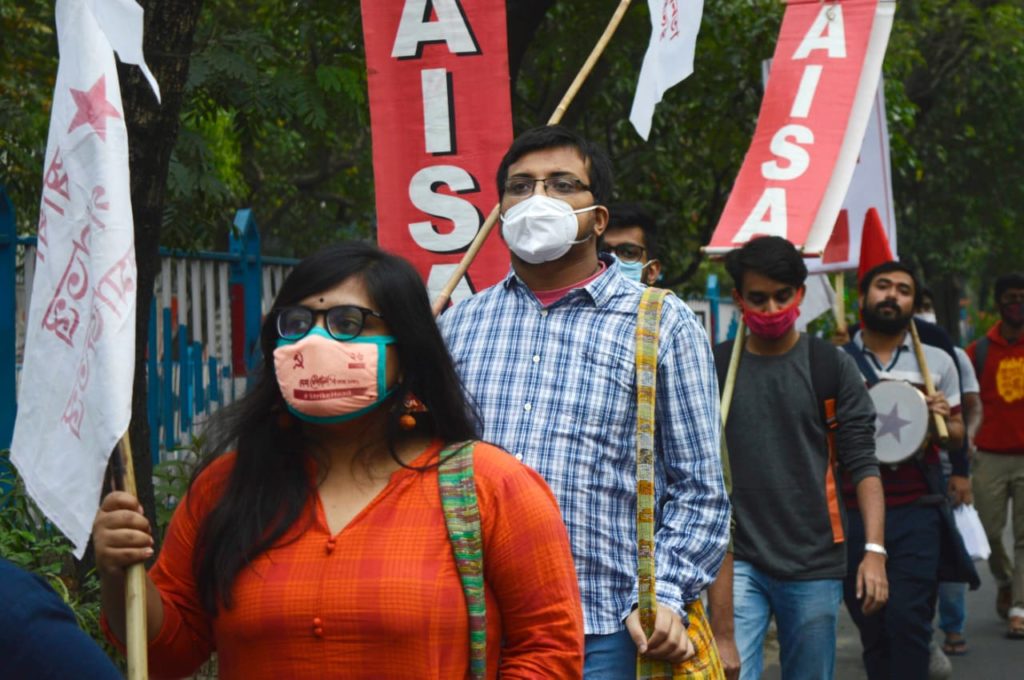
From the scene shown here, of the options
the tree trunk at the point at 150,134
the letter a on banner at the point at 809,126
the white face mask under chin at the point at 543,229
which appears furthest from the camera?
the letter a on banner at the point at 809,126

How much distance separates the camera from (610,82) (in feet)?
39.1

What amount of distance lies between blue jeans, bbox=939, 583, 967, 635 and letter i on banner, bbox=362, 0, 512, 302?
13.1ft

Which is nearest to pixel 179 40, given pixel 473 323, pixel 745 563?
pixel 473 323

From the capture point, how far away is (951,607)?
26.7 feet

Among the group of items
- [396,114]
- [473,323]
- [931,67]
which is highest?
[931,67]

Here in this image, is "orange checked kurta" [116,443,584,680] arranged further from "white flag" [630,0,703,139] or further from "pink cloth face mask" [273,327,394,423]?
"white flag" [630,0,703,139]

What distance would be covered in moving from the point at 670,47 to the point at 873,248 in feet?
8.86

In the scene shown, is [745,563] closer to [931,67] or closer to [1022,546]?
[1022,546]

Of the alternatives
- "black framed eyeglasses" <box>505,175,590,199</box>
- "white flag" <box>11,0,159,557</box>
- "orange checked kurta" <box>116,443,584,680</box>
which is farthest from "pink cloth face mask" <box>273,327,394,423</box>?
"black framed eyeglasses" <box>505,175,590,199</box>

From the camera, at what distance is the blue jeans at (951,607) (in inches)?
318

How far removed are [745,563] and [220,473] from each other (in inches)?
110

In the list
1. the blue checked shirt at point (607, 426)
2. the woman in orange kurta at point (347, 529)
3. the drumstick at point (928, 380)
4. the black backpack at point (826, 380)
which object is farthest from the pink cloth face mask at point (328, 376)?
the drumstick at point (928, 380)

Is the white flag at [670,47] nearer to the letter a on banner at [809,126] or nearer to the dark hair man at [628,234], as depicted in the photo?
the dark hair man at [628,234]

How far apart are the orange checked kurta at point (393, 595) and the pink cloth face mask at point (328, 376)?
0.15 m
